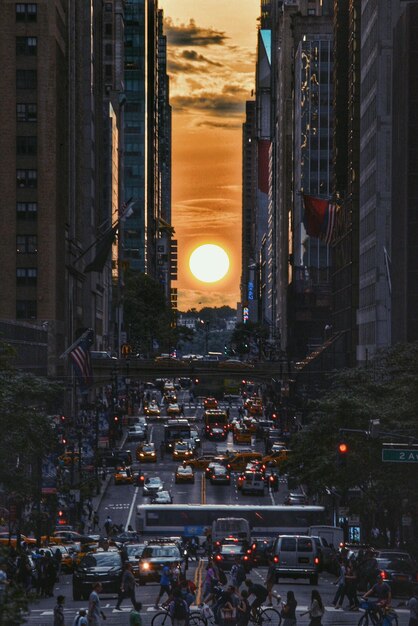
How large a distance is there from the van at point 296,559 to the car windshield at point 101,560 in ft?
35.4

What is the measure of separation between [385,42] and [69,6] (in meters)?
62.6

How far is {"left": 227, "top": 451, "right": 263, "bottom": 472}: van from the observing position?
142m

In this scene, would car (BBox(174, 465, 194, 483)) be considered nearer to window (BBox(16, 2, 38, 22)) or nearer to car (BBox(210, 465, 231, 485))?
car (BBox(210, 465, 231, 485))

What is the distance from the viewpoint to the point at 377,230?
134875 mm

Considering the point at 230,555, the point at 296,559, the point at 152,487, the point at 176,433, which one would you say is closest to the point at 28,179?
the point at 176,433

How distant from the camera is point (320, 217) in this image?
135000 mm

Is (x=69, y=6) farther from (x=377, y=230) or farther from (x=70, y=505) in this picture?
(x=70, y=505)

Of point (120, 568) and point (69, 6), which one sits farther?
point (69, 6)

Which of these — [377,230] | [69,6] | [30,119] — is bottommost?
[377,230]

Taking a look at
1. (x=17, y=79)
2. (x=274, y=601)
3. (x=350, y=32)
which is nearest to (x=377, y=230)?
(x=350, y=32)

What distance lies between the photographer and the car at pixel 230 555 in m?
74.1

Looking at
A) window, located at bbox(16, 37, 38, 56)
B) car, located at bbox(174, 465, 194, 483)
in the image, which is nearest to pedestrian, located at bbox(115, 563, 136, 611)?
car, located at bbox(174, 465, 194, 483)

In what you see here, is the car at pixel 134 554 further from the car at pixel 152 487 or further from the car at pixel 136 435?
the car at pixel 136 435

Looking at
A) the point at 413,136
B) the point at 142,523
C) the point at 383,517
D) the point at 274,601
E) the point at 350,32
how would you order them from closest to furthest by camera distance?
the point at 274,601
the point at 383,517
the point at 142,523
the point at 413,136
the point at 350,32
